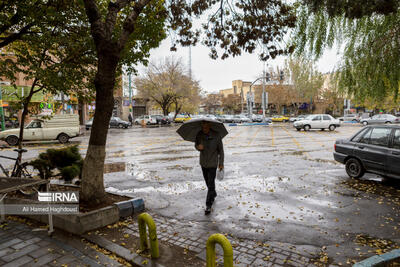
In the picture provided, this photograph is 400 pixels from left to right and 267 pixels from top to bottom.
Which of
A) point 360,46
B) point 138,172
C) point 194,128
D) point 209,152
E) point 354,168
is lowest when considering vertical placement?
point 138,172

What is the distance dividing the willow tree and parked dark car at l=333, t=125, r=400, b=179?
1.11 m

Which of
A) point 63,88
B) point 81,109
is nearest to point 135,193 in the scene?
point 63,88

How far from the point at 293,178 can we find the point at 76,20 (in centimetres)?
780

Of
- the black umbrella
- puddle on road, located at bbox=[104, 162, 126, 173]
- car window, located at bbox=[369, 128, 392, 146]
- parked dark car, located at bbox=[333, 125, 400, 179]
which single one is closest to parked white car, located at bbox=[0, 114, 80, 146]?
puddle on road, located at bbox=[104, 162, 126, 173]

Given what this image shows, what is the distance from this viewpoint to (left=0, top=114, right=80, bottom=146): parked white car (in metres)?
17.9

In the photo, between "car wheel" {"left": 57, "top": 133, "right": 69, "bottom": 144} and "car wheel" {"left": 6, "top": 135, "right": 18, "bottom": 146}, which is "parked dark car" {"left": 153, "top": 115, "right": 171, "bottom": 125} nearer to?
"car wheel" {"left": 57, "top": 133, "right": 69, "bottom": 144}

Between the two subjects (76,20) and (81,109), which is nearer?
(76,20)

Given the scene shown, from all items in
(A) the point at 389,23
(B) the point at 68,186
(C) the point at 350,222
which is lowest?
(C) the point at 350,222

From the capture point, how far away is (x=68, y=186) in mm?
6414

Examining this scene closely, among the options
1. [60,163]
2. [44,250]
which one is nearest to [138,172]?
[60,163]

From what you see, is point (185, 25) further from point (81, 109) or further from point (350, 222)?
point (81, 109)

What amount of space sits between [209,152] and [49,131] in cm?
1743

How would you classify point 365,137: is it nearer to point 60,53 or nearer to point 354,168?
point 354,168

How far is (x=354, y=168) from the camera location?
7945mm
